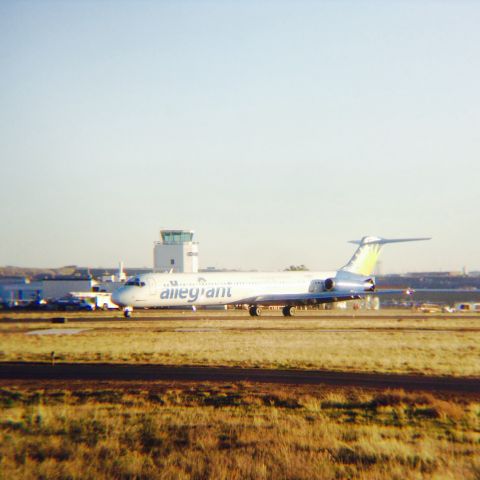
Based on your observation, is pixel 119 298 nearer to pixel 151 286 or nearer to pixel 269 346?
pixel 151 286

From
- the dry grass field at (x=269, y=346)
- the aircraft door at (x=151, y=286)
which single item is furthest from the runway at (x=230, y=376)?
the aircraft door at (x=151, y=286)

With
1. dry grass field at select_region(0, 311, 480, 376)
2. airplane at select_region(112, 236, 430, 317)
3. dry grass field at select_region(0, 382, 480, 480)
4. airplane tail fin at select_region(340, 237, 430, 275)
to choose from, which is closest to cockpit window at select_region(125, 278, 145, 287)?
airplane at select_region(112, 236, 430, 317)

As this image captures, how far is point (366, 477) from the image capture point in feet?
36.0

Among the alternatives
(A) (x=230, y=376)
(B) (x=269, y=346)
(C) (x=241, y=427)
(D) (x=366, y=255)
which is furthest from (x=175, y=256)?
(C) (x=241, y=427)

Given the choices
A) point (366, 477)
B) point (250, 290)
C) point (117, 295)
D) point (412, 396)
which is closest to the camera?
point (366, 477)

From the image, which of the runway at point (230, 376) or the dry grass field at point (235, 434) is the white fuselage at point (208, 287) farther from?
the dry grass field at point (235, 434)

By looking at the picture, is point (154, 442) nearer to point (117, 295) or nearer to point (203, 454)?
point (203, 454)

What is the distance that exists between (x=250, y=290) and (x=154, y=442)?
48335 millimetres

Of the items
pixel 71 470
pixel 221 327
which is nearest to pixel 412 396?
pixel 71 470

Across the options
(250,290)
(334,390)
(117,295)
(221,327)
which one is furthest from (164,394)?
(250,290)

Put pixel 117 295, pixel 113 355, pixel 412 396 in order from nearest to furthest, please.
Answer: pixel 412 396 < pixel 113 355 < pixel 117 295

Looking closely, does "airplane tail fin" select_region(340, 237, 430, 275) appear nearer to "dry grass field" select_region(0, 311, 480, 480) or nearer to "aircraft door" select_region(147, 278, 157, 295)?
"aircraft door" select_region(147, 278, 157, 295)

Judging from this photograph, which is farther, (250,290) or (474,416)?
(250,290)

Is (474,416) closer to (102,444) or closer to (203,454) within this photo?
(203,454)
